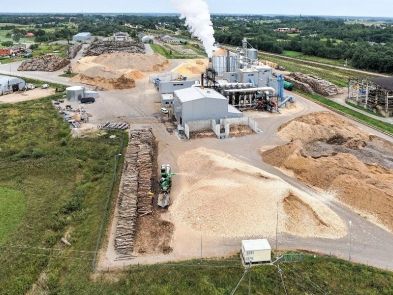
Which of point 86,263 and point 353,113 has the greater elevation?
point 353,113

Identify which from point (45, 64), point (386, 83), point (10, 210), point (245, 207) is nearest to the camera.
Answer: point (245, 207)

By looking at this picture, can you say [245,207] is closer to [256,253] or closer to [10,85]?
[256,253]

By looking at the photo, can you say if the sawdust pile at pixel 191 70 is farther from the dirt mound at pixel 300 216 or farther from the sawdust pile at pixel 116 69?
the dirt mound at pixel 300 216

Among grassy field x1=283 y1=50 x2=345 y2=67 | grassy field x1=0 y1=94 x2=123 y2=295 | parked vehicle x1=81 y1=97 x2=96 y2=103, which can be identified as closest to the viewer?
grassy field x1=0 y1=94 x2=123 y2=295

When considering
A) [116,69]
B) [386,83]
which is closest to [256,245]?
[386,83]

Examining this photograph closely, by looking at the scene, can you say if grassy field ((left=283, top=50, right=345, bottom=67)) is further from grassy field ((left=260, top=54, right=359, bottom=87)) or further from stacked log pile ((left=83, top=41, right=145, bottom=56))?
stacked log pile ((left=83, top=41, right=145, bottom=56))

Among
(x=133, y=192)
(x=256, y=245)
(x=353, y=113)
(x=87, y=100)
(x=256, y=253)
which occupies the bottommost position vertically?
(x=256, y=253)

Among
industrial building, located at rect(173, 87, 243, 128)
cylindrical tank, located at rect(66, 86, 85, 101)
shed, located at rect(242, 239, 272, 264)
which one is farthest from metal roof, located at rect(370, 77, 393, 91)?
cylindrical tank, located at rect(66, 86, 85, 101)
